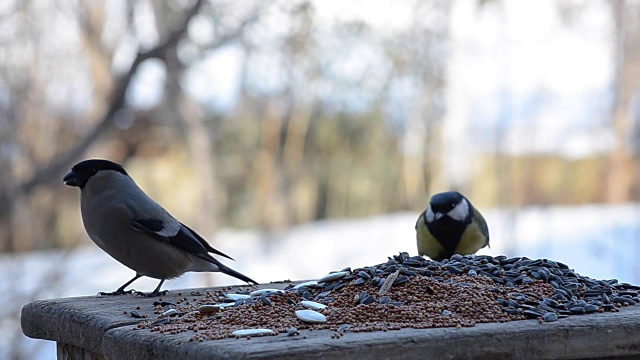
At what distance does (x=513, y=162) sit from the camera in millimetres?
8406

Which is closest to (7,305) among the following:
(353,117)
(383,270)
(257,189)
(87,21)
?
(87,21)

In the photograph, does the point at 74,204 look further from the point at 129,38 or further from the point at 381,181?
the point at 381,181

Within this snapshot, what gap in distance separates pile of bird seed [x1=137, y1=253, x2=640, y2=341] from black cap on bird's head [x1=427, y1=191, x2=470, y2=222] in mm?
936

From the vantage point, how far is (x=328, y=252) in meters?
8.42

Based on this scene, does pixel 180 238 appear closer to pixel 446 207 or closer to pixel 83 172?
pixel 83 172

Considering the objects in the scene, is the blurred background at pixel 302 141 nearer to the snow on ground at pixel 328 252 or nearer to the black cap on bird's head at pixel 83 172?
the snow on ground at pixel 328 252

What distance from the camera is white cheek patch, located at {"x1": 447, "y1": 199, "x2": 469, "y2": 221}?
337 centimetres

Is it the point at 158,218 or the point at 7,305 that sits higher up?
the point at 158,218

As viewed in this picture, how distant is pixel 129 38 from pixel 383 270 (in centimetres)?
593

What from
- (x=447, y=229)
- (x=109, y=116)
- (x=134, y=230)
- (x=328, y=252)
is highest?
(x=109, y=116)

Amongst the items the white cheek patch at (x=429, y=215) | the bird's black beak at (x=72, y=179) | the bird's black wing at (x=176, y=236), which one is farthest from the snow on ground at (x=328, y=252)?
the white cheek patch at (x=429, y=215)

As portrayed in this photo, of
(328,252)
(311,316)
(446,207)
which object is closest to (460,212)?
(446,207)

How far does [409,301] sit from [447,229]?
1464mm

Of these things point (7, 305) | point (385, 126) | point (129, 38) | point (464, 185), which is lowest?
point (7, 305)
